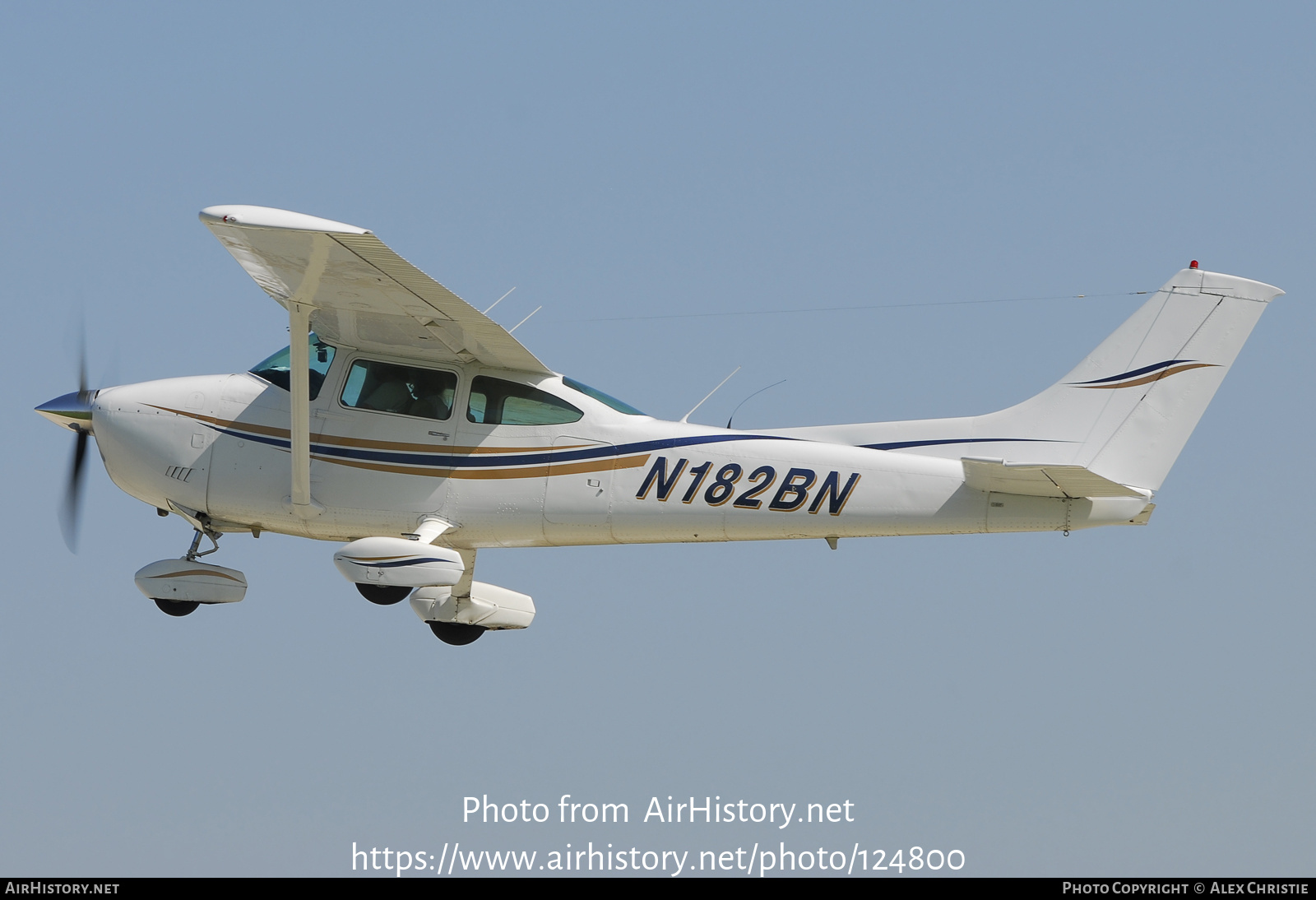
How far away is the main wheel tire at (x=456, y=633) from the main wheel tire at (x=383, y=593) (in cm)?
208

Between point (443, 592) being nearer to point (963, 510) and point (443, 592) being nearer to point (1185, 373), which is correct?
point (963, 510)

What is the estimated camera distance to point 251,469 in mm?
14391

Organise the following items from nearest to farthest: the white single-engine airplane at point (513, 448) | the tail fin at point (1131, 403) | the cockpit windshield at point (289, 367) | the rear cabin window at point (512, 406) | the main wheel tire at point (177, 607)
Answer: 1. the white single-engine airplane at point (513, 448)
2. the tail fin at point (1131, 403)
3. the rear cabin window at point (512, 406)
4. the cockpit windshield at point (289, 367)
5. the main wheel tire at point (177, 607)

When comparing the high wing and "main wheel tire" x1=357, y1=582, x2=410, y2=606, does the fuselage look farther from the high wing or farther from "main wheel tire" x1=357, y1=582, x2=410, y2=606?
"main wheel tire" x1=357, y1=582, x2=410, y2=606

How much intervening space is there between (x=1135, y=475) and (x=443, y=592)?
6189 mm

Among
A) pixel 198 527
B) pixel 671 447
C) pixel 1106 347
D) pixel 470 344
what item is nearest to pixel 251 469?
pixel 198 527

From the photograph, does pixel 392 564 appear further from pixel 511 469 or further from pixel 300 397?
pixel 300 397

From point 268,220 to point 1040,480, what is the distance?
19.4 ft

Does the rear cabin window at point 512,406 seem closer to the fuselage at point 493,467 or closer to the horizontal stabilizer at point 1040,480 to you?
the fuselage at point 493,467

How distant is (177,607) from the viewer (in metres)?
14.7

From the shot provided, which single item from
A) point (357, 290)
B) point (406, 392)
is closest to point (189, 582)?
point (406, 392)

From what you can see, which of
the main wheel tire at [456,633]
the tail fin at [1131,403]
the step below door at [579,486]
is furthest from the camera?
the main wheel tire at [456,633]

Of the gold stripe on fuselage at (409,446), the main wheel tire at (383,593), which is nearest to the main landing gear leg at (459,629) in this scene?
the main wheel tire at (383,593)

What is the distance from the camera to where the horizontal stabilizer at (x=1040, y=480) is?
13.0 meters
